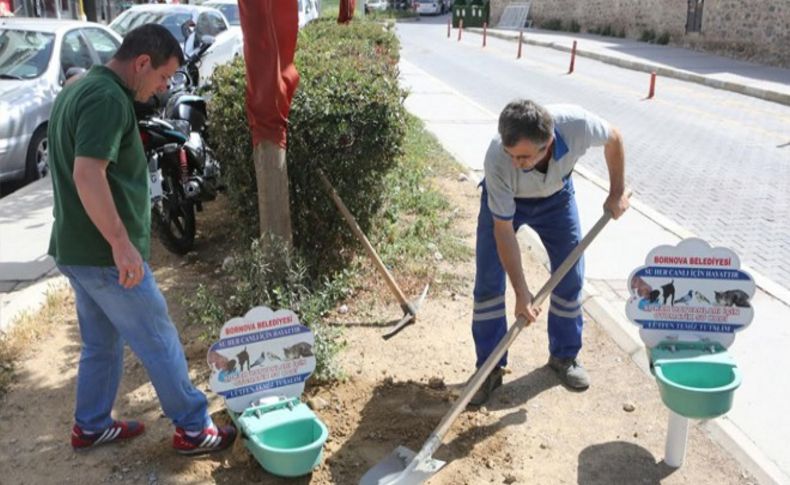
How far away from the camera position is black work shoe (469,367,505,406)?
4.01 m

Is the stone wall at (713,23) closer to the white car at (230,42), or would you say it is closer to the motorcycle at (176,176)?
the white car at (230,42)

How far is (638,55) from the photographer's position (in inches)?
895

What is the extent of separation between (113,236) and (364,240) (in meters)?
2.10

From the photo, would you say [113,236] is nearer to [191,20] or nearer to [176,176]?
[176,176]

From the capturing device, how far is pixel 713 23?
75.8 ft

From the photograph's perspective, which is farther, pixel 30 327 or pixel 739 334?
pixel 739 334

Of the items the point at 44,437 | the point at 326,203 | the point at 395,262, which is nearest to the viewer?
the point at 44,437

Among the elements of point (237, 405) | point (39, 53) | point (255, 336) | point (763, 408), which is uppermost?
point (39, 53)

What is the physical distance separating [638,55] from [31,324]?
2123 cm

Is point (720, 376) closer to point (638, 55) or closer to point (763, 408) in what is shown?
point (763, 408)

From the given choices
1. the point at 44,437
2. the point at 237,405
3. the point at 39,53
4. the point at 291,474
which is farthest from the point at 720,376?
the point at 39,53

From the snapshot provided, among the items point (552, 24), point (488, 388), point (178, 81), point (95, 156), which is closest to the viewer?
point (95, 156)

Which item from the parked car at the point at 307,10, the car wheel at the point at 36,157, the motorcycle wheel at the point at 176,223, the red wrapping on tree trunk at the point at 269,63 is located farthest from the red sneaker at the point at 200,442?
the parked car at the point at 307,10

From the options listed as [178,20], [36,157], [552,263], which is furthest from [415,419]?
[178,20]
